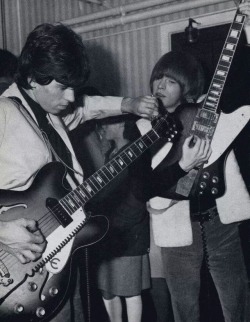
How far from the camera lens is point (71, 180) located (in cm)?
184

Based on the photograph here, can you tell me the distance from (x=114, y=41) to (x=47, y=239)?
2863 millimetres

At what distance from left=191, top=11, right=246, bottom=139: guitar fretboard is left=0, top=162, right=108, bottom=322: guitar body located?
2.24ft

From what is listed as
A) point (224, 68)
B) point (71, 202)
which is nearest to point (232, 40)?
point (224, 68)

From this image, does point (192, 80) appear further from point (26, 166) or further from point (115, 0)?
point (115, 0)

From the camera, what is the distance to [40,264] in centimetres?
164

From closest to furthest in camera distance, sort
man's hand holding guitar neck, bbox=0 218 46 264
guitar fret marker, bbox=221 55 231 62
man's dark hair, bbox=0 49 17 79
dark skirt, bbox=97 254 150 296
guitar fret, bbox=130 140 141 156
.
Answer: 1. man's hand holding guitar neck, bbox=0 218 46 264
2. guitar fret marker, bbox=221 55 231 62
3. guitar fret, bbox=130 140 141 156
4. dark skirt, bbox=97 254 150 296
5. man's dark hair, bbox=0 49 17 79

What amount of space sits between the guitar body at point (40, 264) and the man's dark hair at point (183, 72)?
90 centimetres

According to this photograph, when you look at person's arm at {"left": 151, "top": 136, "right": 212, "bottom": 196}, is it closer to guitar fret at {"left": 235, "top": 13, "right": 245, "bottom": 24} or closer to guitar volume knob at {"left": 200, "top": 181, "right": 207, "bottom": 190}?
guitar volume knob at {"left": 200, "top": 181, "right": 207, "bottom": 190}

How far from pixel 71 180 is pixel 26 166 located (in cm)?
28

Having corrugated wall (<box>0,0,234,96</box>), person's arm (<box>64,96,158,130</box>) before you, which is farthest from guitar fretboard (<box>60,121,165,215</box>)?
corrugated wall (<box>0,0,234,96</box>)

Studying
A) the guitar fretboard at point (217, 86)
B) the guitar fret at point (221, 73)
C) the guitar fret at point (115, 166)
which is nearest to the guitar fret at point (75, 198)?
the guitar fret at point (115, 166)

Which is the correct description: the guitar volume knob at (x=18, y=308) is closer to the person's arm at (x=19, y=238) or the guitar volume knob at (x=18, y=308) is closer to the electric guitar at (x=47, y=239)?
the electric guitar at (x=47, y=239)

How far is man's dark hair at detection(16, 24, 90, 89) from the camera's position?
1707 millimetres

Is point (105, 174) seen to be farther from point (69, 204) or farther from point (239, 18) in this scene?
point (239, 18)
